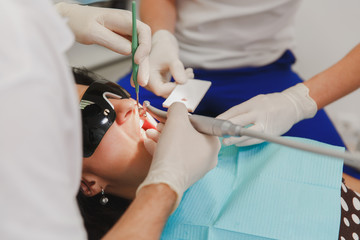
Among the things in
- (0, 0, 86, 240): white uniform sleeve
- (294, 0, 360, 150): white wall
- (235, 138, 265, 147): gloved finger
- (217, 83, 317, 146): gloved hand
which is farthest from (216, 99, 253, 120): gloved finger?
(294, 0, 360, 150): white wall

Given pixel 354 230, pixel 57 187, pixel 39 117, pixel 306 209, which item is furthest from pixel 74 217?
pixel 354 230

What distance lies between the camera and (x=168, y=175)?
0.88m

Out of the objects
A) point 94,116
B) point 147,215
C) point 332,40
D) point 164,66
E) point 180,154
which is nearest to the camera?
point 147,215

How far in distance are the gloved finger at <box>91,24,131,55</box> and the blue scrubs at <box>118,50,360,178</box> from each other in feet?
1.41

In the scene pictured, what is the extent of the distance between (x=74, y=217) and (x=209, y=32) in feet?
4.10

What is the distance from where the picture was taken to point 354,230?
102 cm

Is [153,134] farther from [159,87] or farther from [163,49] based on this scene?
[163,49]

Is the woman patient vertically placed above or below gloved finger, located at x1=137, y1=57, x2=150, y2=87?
below

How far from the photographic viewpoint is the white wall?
212 centimetres

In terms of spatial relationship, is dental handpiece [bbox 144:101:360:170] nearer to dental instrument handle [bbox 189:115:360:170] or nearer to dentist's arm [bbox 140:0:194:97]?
dental instrument handle [bbox 189:115:360:170]

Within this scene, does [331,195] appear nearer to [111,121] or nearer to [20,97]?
[111,121]

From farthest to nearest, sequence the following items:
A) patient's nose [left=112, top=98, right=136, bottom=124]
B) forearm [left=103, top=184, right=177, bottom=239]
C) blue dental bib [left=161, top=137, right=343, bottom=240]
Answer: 1. patient's nose [left=112, top=98, right=136, bottom=124]
2. blue dental bib [left=161, top=137, right=343, bottom=240]
3. forearm [left=103, top=184, right=177, bottom=239]

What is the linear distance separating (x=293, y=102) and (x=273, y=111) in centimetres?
11

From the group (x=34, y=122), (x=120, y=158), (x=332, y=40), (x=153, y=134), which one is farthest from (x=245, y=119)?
(x=332, y=40)
